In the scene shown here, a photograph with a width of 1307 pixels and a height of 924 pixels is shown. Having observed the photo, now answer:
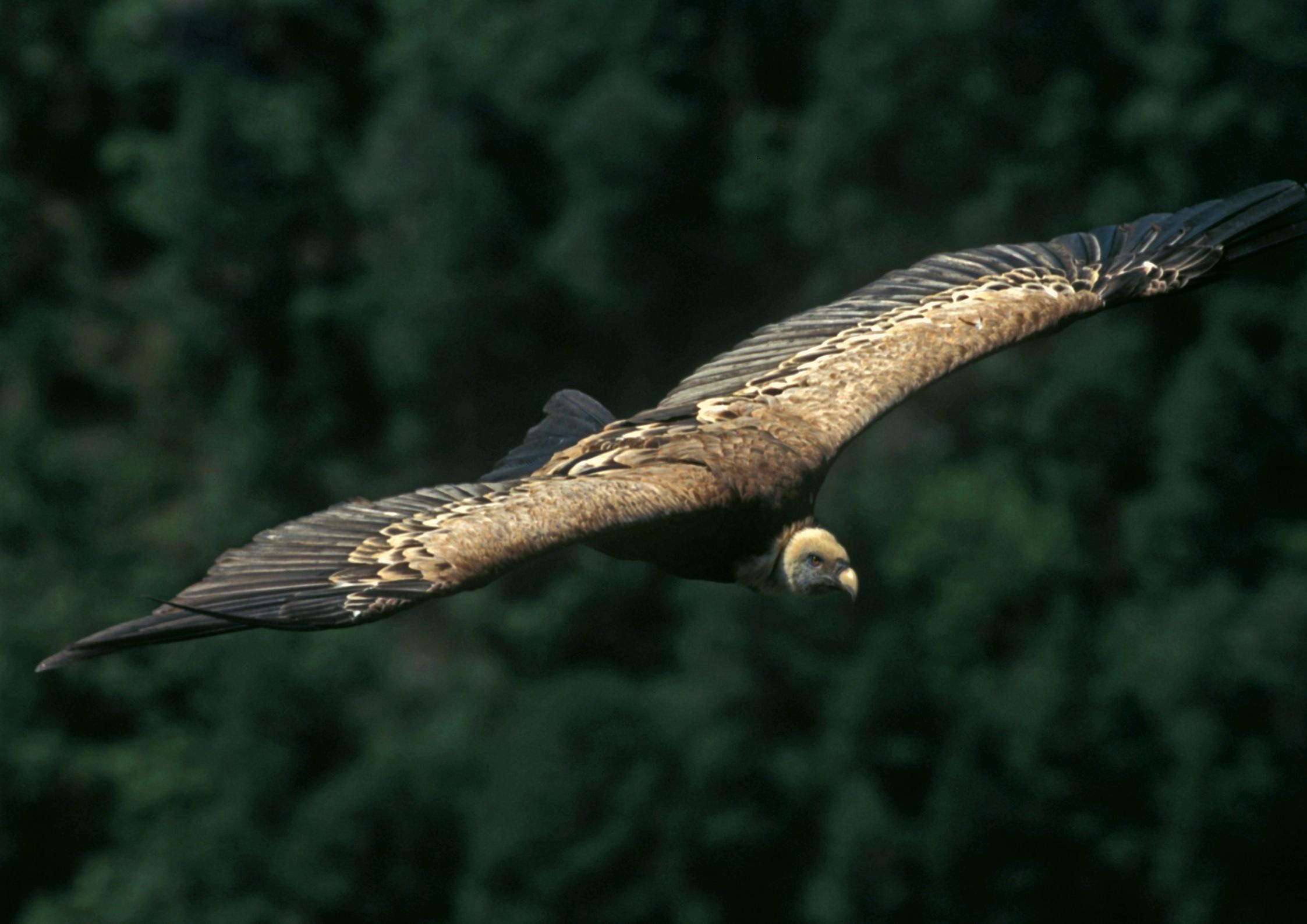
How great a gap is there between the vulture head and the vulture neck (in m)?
0.02

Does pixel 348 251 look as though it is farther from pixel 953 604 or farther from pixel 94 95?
pixel 953 604

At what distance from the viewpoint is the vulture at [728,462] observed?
1227 centimetres

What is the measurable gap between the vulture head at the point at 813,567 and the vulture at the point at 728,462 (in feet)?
0.04

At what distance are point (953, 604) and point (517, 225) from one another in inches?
862

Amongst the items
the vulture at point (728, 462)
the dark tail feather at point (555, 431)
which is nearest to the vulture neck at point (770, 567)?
the vulture at point (728, 462)

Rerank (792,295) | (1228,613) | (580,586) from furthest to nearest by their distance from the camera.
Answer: (792,295)
(580,586)
(1228,613)

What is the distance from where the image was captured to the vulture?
1227cm

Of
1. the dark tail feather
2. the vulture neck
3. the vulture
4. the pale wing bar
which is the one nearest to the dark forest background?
the pale wing bar

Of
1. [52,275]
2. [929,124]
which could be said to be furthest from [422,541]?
[52,275]

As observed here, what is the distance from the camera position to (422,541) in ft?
41.4

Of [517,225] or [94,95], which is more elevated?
[94,95]

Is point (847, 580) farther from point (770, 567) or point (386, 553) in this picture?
point (386, 553)

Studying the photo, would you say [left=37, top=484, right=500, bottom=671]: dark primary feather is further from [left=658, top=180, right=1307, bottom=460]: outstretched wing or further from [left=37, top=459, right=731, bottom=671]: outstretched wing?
[left=658, top=180, right=1307, bottom=460]: outstretched wing

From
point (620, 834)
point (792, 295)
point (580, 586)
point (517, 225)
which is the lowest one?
point (620, 834)
